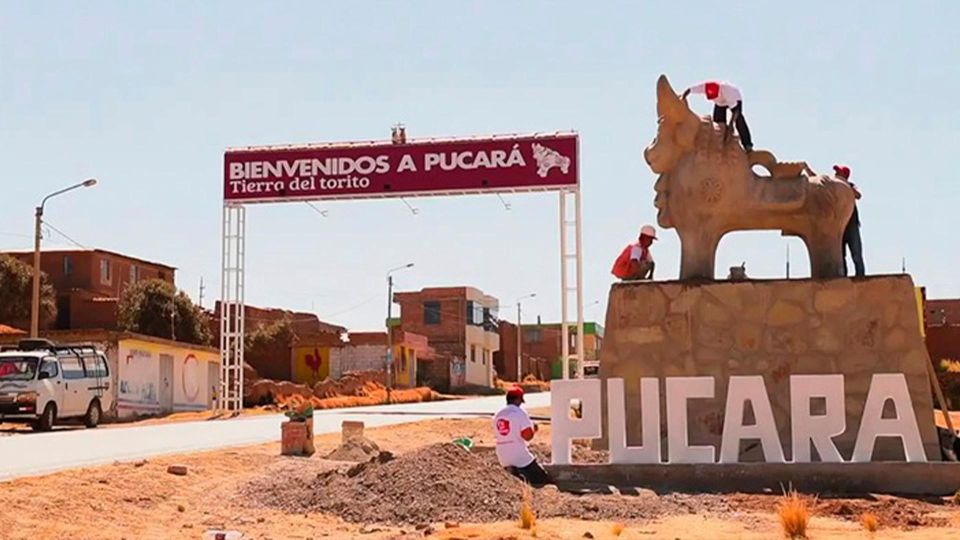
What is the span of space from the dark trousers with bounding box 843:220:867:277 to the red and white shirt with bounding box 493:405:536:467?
5.88 metres

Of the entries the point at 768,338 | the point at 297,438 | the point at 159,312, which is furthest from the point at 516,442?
the point at 159,312

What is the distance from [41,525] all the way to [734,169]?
1036 centimetres

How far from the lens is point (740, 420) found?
15.3 meters

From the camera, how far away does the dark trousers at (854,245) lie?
17906 millimetres

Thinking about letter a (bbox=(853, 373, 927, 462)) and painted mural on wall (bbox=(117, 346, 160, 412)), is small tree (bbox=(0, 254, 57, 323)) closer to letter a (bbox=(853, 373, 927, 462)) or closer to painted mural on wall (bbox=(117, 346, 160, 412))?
painted mural on wall (bbox=(117, 346, 160, 412))

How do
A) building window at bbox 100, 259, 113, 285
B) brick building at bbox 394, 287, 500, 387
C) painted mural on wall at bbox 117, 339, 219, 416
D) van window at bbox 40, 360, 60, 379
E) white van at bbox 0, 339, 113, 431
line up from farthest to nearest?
brick building at bbox 394, 287, 500, 387, building window at bbox 100, 259, 113, 285, painted mural on wall at bbox 117, 339, 219, 416, van window at bbox 40, 360, 60, 379, white van at bbox 0, 339, 113, 431

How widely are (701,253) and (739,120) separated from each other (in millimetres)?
1930

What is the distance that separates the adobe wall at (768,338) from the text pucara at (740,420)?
0.80m

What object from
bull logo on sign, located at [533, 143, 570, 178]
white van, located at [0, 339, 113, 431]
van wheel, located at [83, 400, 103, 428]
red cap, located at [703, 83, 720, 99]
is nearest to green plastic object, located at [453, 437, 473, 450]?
red cap, located at [703, 83, 720, 99]

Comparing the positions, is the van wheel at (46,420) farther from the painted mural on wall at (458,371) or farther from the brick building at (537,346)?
the brick building at (537,346)

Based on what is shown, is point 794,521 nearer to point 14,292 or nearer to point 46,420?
point 46,420

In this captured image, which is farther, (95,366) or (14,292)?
(14,292)

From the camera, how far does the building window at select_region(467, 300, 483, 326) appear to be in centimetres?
8662

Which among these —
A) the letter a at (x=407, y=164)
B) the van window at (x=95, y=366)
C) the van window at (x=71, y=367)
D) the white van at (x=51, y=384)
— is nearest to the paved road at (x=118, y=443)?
the white van at (x=51, y=384)
